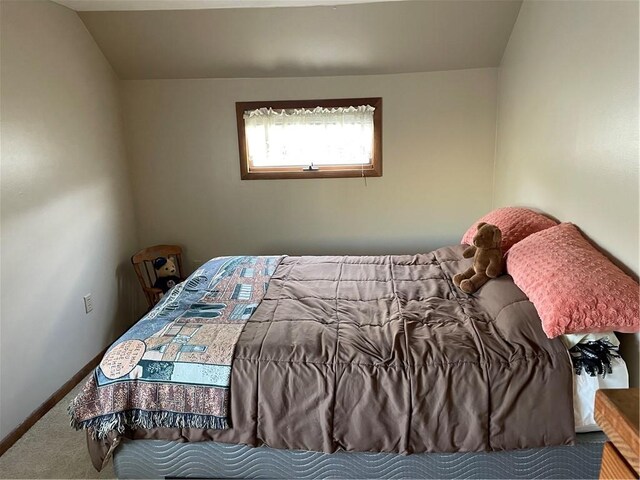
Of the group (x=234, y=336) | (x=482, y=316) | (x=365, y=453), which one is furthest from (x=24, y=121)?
(x=482, y=316)

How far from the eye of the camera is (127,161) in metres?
3.38

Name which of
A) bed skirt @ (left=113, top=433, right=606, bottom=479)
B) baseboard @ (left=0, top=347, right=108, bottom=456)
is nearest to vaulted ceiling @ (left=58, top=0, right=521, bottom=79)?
baseboard @ (left=0, top=347, right=108, bottom=456)

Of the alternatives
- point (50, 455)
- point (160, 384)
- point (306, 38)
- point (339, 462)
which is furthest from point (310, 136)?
point (50, 455)

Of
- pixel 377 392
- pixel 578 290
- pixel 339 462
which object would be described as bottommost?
pixel 339 462

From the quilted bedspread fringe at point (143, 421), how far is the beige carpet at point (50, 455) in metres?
0.38

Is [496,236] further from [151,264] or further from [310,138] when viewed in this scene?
[151,264]

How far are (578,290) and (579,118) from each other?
950 millimetres

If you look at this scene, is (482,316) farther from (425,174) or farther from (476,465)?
(425,174)

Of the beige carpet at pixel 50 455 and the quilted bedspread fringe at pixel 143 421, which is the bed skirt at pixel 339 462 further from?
the beige carpet at pixel 50 455

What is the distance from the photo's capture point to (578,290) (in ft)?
4.94

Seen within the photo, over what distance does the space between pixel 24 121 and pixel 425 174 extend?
2555 mm

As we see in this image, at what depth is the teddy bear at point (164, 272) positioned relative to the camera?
3.29 meters

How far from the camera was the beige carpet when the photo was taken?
1.89 meters

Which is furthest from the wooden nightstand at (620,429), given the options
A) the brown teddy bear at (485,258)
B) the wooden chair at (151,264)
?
the wooden chair at (151,264)
